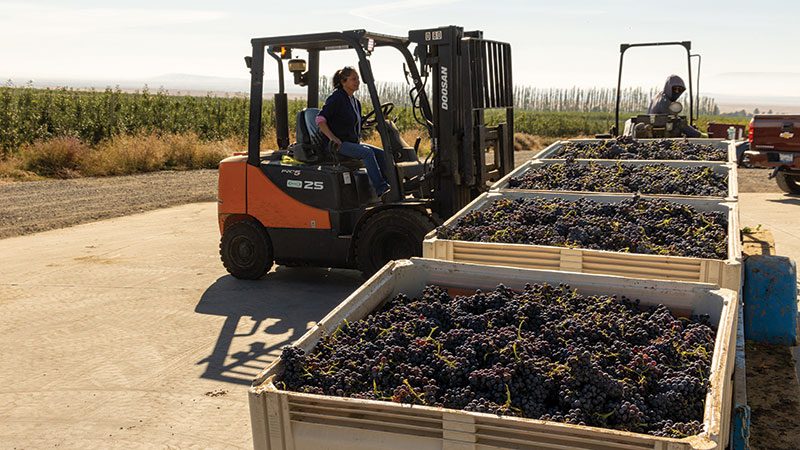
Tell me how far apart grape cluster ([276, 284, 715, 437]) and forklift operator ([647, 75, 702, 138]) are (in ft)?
24.7

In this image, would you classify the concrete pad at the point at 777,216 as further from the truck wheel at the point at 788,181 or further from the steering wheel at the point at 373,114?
the steering wheel at the point at 373,114

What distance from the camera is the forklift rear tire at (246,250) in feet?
27.3

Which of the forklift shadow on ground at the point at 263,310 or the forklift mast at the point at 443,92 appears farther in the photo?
the forklift mast at the point at 443,92

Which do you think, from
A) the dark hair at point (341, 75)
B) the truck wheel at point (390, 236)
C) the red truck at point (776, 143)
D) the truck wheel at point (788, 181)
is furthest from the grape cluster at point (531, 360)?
the truck wheel at point (788, 181)

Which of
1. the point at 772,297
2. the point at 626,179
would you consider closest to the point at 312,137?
the point at 626,179

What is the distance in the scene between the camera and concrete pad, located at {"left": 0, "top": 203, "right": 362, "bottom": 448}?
16.5ft

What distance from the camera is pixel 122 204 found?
1427 centimetres

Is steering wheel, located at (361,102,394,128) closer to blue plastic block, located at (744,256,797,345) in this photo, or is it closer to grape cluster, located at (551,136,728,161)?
grape cluster, located at (551,136,728,161)

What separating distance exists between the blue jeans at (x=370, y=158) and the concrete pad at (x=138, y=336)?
1234mm

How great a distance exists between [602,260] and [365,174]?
4002 millimetres

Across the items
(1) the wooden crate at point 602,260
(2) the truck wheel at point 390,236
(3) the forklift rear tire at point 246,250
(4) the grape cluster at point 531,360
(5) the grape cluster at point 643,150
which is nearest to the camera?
(4) the grape cluster at point 531,360

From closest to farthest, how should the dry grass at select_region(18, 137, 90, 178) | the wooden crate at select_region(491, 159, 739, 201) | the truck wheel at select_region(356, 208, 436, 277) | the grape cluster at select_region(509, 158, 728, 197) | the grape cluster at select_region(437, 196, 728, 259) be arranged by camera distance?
the grape cluster at select_region(437, 196, 728, 259)
the wooden crate at select_region(491, 159, 739, 201)
the grape cluster at select_region(509, 158, 728, 197)
the truck wheel at select_region(356, 208, 436, 277)
the dry grass at select_region(18, 137, 90, 178)

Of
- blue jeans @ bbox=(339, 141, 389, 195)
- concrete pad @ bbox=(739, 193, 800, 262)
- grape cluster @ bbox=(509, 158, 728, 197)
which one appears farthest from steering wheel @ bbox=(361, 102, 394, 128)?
concrete pad @ bbox=(739, 193, 800, 262)

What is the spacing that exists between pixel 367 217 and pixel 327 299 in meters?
0.95
